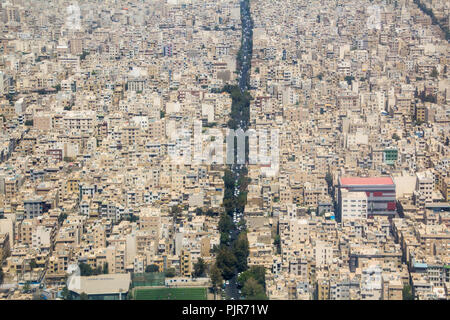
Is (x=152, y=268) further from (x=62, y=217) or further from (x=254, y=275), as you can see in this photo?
(x=62, y=217)

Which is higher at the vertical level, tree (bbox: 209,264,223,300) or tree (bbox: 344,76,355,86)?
tree (bbox: 344,76,355,86)

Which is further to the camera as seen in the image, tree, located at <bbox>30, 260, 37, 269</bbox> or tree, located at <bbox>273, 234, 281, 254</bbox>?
tree, located at <bbox>273, 234, 281, 254</bbox>

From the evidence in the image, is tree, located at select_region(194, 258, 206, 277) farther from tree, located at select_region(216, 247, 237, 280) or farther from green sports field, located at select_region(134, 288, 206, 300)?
green sports field, located at select_region(134, 288, 206, 300)

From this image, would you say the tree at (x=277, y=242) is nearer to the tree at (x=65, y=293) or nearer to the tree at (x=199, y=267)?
the tree at (x=199, y=267)

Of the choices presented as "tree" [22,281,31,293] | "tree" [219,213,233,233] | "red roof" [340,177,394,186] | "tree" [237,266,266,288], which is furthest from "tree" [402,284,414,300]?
"red roof" [340,177,394,186]

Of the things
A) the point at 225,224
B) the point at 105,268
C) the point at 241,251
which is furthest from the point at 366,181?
the point at 105,268

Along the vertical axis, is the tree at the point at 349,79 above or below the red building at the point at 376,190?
above

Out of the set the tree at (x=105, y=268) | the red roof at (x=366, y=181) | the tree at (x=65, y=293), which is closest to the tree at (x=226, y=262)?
the tree at (x=105, y=268)
